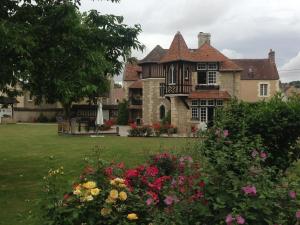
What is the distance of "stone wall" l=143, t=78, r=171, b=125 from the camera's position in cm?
5512

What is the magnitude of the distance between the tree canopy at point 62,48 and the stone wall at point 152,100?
43.0 m

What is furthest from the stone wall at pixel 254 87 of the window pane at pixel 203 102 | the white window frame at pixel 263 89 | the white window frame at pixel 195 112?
the white window frame at pixel 195 112

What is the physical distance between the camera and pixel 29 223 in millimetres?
8023

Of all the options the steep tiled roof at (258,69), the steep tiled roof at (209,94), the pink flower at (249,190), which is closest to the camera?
the pink flower at (249,190)

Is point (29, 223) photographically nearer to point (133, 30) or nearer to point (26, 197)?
point (26, 197)

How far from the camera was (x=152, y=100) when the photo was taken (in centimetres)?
5541

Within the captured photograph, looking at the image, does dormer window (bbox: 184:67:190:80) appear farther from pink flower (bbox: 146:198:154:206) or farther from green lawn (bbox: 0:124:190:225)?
pink flower (bbox: 146:198:154:206)

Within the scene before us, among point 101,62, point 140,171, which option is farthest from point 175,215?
point 101,62

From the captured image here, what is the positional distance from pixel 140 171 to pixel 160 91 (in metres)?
49.1

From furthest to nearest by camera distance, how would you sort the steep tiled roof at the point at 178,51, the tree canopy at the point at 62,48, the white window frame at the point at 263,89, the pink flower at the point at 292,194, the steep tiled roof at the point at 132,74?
the steep tiled roof at the point at 132,74 < the white window frame at the point at 263,89 < the steep tiled roof at the point at 178,51 < the tree canopy at the point at 62,48 < the pink flower at the point at 292,194

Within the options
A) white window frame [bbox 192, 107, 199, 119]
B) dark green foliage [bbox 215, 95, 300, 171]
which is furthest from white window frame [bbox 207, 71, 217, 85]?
dark green foliage [bbox 215, 95, 300, 171]

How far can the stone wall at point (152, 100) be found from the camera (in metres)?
55.1

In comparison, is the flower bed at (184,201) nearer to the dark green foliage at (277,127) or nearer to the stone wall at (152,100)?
the dark green foliage at (277,127)

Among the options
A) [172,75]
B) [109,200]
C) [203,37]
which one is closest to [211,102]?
[172,75]
